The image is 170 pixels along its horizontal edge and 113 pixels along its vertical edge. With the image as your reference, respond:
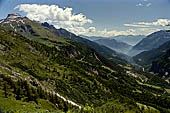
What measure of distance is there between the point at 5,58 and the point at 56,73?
4191cm

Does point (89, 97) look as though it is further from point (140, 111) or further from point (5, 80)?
point (5, 80)

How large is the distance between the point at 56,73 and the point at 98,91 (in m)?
36.6

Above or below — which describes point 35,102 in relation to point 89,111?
below

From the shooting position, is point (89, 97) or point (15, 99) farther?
point (89, 97)

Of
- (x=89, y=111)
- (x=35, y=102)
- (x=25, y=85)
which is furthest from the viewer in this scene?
(x=25, y=85)

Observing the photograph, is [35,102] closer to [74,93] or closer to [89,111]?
[74,93]

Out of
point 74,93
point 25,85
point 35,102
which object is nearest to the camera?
point 35,102

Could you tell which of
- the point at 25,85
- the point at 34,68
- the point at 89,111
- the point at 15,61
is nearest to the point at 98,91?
the point at 34,68

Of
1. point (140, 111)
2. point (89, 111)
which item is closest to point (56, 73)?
point (140, 111)

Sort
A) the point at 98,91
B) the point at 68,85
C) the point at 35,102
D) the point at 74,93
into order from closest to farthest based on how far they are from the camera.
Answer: the point at 35,102 < the point at 74,93 < the point at 68,85 < the point at 98,91

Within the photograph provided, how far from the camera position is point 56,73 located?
189250mm

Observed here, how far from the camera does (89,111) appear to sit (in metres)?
35.0

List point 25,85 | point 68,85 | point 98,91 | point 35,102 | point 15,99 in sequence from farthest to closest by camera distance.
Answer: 1. point 98,91
2. point 68,85
3. point 25,85
4. point 35,102
5. point 15,99

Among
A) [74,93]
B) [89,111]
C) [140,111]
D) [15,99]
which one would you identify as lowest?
[140,111]
